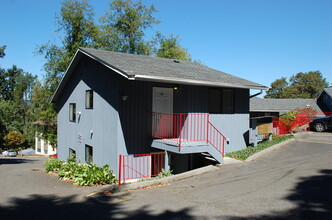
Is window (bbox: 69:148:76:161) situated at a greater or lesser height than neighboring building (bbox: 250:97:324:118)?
lesser

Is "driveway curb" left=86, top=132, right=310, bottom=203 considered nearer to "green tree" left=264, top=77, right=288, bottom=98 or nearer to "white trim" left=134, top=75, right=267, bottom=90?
"white trim" left=134, top=75, right=267, bottom=90

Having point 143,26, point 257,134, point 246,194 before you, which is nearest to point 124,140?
point 246,194

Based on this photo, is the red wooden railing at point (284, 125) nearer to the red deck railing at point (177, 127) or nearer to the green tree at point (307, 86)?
the red deck railing at point (177, 127)

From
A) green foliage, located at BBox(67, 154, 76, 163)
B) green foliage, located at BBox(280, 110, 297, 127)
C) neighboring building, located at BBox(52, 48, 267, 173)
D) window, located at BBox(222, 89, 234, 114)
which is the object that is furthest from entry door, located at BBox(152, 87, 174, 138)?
green foliage, located at BBox(280, 110, 297, 127)

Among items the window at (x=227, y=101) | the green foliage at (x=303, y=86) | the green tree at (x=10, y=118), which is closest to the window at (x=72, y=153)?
the window at (x=227, y=101)

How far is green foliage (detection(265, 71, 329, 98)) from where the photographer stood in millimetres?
67062

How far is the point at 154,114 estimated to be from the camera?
11.1 m

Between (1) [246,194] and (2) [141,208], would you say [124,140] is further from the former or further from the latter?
(1) [246,194]

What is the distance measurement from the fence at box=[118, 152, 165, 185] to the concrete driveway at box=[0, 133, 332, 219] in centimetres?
168

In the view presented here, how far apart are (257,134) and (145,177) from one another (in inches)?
238

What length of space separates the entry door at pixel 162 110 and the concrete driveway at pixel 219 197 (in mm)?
2842

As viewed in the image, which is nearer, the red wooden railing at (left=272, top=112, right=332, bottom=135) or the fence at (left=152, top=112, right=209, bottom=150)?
the fence at (left=152, top=112, right=209, bottom=150)

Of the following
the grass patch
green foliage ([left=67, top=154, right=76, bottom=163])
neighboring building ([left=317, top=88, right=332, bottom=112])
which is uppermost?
neighboring building ([left=317, top=88, right=332, bottom=112])

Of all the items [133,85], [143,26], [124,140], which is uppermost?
[143,26]
